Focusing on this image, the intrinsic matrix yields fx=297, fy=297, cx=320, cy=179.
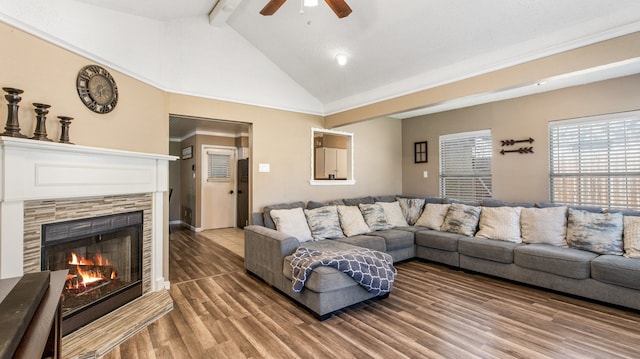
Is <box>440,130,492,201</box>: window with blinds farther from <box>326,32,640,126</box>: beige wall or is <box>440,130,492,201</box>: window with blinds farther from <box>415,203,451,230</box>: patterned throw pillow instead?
<box>326,32,640,126</box>: beige wall

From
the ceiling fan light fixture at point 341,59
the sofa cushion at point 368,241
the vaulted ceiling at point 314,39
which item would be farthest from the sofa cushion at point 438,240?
the ceiling fan light fixture at point 341,59

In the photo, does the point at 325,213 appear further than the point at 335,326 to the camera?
Yes

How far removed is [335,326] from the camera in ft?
8.27

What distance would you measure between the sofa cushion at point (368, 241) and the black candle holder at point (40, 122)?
303 centimetres

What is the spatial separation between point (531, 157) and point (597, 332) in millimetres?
2582

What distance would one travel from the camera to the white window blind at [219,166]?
6.95 m

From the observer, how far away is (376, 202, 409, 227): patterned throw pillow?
15.5 ft

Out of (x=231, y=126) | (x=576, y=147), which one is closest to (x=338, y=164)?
(x=231, y=126)

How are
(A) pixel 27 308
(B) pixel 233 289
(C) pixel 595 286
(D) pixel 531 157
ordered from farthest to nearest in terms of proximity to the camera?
(D) pixel 531 157 → (B) pixel 233 289 → (C) pixel 595 286 → (A) pixel 27 308

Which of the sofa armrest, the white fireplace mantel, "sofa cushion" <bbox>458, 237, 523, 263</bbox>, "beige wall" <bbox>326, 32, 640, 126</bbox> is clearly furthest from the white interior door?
"sofa cushion" <bbox>458, 237, 523, 263</bbox>

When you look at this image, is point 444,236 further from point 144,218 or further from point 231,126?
point 231,126

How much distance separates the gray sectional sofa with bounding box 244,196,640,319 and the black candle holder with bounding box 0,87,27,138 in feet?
7.21

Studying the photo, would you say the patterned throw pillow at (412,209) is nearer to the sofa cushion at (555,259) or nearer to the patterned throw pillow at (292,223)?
the sofa cushion at (555,259)

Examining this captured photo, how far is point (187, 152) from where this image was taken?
24.8 feet
